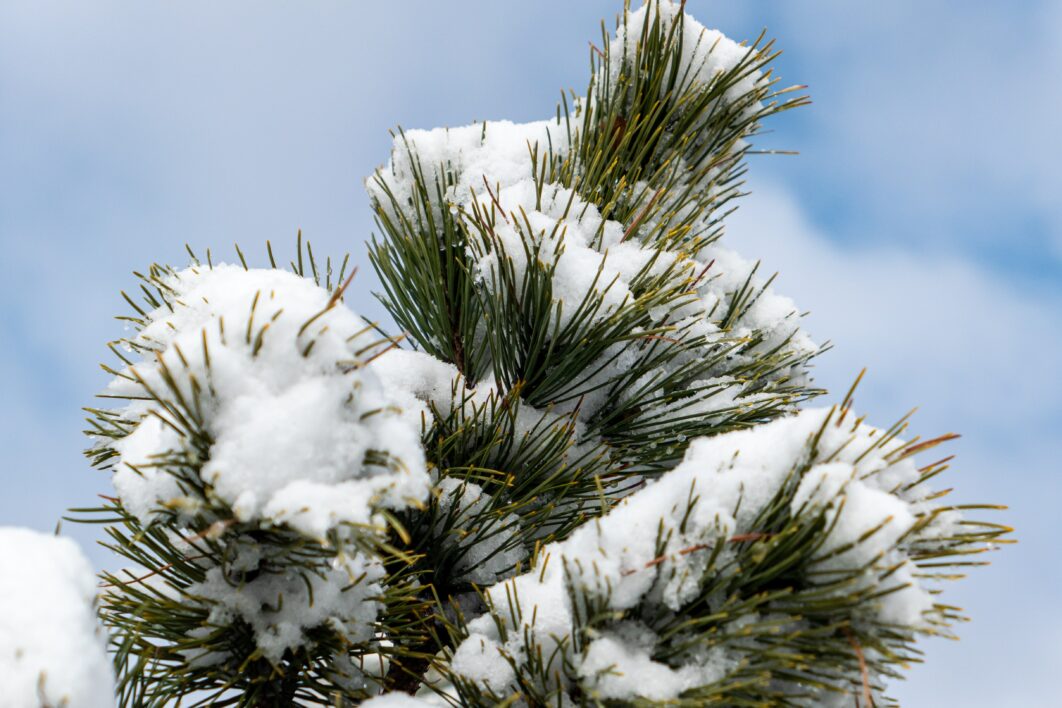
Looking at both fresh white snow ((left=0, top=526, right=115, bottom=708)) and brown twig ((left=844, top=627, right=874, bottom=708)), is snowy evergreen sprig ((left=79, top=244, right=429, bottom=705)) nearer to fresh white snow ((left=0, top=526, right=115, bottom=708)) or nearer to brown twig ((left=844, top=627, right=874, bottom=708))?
fresh white snow ((left=0, top=526, right=115, bottom=708))

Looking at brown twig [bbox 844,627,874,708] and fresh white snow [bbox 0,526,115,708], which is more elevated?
brown twig [bbox 844,627,874,708]

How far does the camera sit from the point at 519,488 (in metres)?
1.24

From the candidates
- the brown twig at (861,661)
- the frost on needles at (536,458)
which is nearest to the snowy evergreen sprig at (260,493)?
the frost on needles at (536,458)

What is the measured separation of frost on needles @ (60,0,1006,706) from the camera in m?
0.84

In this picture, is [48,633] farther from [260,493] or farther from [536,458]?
[536,458]

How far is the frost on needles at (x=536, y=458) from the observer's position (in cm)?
84

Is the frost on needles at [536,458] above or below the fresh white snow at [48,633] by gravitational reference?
above

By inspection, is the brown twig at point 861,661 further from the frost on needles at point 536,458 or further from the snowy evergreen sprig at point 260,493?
the snowy evergreen sprig at point 260,493

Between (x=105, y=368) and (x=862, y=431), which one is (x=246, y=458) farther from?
(x=862, y=431)

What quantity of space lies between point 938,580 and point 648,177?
2.58 feet

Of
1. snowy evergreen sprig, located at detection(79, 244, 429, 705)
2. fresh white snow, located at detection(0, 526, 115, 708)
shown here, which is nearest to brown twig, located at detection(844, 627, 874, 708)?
snowy evergreen sprig, located at detection(79, 244, 429, 705)

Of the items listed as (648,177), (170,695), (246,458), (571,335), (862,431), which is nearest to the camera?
(246,458)

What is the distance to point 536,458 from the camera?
4.08ft

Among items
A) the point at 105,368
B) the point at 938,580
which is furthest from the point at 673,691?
the point at 105,368
